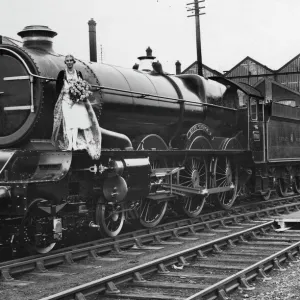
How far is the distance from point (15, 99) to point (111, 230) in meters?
2.71

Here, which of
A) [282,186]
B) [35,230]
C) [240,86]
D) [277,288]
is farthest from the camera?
[282,186]

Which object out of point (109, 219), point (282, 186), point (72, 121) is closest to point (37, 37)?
point (72, 121)

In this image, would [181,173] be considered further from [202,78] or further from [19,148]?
[19,148]

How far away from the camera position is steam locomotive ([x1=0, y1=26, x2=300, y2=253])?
23.6 ft

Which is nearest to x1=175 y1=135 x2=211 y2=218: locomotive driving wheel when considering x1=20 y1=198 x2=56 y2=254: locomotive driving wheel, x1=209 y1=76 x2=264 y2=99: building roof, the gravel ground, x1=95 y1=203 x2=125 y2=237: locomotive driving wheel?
x1=209 y1=76 x2=264 y2=99: building roof

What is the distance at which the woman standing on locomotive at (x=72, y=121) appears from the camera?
25.0 feet

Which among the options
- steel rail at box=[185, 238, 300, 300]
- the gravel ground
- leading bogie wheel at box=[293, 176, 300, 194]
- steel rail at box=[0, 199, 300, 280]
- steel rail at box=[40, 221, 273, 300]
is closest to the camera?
steel rail at box=[40, 221, 273, 300]

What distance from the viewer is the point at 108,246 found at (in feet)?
25.7

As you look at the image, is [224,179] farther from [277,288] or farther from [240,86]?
[277,288]

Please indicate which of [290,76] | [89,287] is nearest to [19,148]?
[89,287]

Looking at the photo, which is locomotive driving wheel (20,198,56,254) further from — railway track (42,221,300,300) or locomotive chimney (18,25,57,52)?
locomotive chimney (18,25,57,52)

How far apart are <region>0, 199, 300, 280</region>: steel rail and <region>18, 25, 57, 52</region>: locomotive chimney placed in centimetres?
311

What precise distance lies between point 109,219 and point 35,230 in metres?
1.79

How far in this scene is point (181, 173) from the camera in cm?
1117
